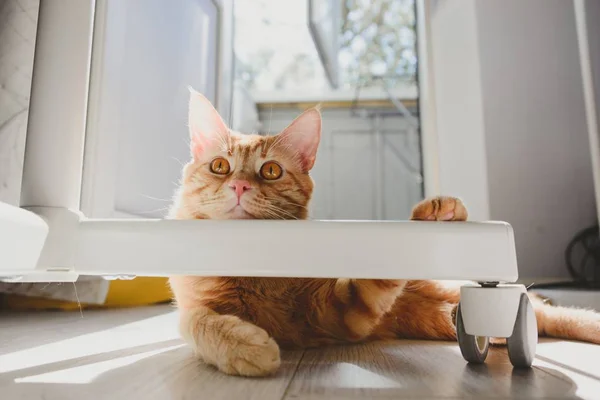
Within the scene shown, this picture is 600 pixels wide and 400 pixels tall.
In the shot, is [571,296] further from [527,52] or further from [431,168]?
[527,52]

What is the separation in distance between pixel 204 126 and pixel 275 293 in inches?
16.4

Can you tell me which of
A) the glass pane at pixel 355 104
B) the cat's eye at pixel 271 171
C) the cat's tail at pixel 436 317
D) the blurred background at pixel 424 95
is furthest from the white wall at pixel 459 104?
the cat's eye at pixel 271 171

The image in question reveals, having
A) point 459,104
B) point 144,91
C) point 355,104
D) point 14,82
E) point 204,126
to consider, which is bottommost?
point 204,126

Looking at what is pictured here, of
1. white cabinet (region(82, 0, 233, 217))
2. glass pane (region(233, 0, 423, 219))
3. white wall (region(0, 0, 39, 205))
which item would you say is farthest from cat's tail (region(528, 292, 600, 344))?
glass pane (region(233, 0, 423, 219))

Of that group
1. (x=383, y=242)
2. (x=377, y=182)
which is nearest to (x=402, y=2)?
(x=377, y=182)

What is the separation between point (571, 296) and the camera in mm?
1344

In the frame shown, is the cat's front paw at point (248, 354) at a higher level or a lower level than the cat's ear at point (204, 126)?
lower

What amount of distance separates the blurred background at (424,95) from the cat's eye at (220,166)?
351 millimetres

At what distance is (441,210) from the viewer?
666 mm

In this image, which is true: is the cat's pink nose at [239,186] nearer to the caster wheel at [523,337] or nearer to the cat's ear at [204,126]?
the cat's ear at [204,126]

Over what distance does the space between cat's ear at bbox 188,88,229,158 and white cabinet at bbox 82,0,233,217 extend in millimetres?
206

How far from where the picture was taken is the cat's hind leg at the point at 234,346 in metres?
0.60

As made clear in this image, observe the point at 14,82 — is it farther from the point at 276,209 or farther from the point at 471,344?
the point at 471,344

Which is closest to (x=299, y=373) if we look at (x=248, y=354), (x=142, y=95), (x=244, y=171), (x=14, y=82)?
(x=248, y=354)
